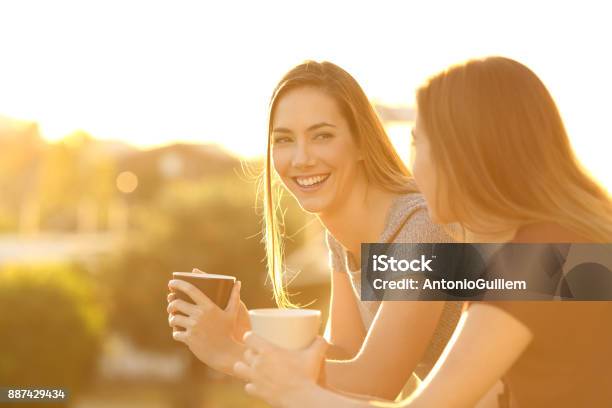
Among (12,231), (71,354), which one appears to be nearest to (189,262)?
(71,354)

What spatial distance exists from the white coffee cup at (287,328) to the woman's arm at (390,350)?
62 cm

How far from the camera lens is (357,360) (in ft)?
8.91

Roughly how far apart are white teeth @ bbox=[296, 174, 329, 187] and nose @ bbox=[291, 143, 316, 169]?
0.17 feet

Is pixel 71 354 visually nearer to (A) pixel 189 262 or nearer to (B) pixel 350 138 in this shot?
(A) pixel 189 262

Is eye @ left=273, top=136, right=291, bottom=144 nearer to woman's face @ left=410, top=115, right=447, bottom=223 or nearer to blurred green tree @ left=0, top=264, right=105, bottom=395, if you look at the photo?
woman's face @ left=410, top=115, right=447, bottom=223

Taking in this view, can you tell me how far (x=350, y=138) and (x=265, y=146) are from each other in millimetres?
334

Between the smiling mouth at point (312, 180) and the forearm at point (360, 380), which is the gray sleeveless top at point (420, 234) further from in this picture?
the forearm at point (360, 380)

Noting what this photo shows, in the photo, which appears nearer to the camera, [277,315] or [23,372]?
[277,315]

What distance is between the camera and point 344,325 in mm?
3389

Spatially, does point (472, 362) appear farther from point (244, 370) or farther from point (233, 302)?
point (233, 302)

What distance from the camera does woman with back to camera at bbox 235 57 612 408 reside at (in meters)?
1.96

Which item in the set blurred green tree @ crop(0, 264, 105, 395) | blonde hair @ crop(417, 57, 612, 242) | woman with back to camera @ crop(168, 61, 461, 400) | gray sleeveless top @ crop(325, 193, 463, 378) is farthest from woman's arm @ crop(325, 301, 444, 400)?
blurred green tree @ crop(0, 264, 105, 395)

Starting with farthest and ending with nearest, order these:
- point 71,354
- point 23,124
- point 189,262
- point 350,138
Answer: point 23,124, point 189,262, point 71,354, point 350,138

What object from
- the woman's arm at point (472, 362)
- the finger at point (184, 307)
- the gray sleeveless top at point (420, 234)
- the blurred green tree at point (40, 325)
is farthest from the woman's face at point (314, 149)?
the blurred green tree at point (40, 325)
